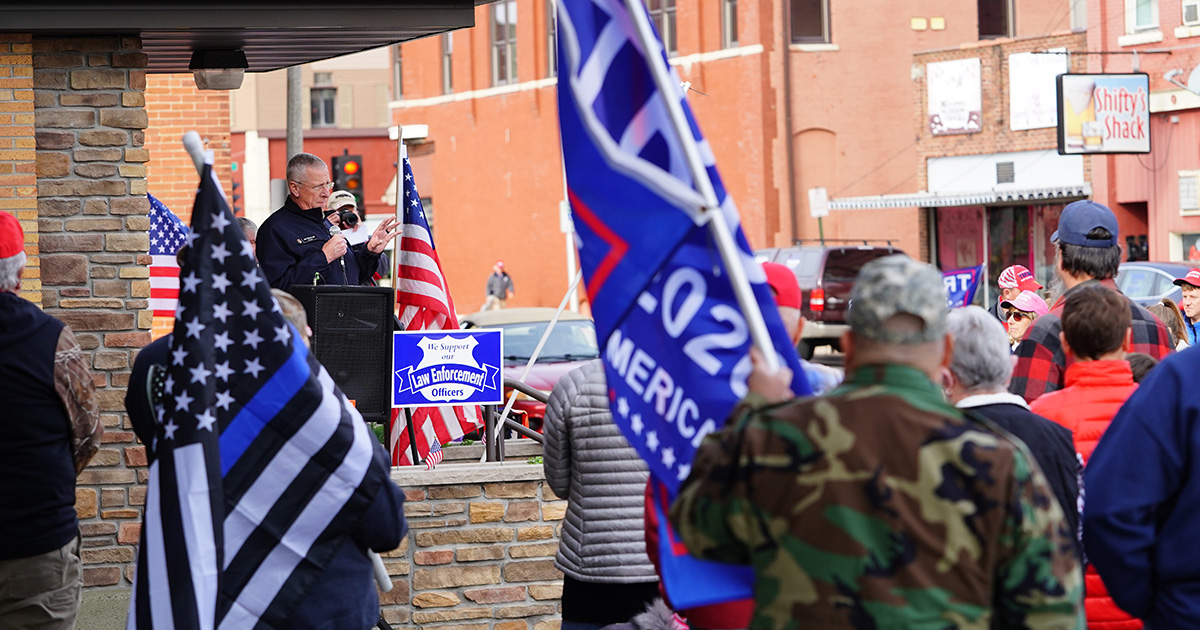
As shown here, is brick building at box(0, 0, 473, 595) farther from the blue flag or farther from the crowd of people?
the blue flag

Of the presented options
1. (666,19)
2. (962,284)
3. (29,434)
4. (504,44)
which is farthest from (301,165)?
(504,44)

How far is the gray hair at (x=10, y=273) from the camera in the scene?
4.83 metres

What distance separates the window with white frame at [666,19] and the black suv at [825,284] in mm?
12657

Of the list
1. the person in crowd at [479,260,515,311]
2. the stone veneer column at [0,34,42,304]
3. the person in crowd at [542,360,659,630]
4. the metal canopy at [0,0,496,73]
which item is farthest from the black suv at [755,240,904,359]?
the person in crowd at [542,360,659,630]

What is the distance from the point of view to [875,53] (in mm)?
35531

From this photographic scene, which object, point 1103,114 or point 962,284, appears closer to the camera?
point 962,284

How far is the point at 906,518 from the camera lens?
2801 mm

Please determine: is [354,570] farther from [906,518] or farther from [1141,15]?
[1141,15]

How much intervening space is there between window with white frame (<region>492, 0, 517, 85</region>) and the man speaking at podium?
32.7 meters

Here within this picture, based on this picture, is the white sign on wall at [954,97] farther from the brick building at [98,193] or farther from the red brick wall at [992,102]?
the brick building at [98,193]

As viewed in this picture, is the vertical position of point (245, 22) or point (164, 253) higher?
point (245, 22)

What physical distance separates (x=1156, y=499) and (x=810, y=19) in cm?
3339

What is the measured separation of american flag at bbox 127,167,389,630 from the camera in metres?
4.05

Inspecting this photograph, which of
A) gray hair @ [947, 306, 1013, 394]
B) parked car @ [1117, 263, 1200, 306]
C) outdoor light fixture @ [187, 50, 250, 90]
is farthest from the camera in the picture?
parked car @ [1117, 263, 1200, 306]
